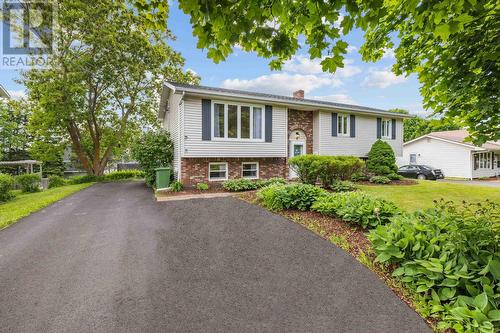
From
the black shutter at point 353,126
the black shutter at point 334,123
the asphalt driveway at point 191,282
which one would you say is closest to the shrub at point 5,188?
the asphalt driveway at point 191,282

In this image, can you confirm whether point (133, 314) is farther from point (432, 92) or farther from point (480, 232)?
point (432, 92)

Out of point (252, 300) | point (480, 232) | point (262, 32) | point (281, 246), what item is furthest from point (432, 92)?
point (252, 300)

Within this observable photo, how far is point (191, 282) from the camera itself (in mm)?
3379

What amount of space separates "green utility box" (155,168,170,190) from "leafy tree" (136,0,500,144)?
28.2 ft

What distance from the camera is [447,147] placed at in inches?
913

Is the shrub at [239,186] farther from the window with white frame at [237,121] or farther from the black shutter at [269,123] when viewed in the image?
the black shutter at [269,123]

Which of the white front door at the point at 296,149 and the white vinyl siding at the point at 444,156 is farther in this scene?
the white vinyl siding at the point at 444,156

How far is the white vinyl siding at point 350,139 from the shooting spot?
1395cm

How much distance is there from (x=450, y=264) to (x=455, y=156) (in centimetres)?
2648

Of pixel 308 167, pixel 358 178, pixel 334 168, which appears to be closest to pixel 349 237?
pixel 308 167

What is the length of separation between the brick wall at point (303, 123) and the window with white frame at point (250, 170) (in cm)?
302

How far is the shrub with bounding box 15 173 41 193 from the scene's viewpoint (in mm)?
13858

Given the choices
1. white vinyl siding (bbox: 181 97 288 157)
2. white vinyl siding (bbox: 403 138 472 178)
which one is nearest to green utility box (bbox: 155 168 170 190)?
white vinyl siding (bbox: 181 97 288 157)

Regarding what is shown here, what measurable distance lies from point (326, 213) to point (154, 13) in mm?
5070
